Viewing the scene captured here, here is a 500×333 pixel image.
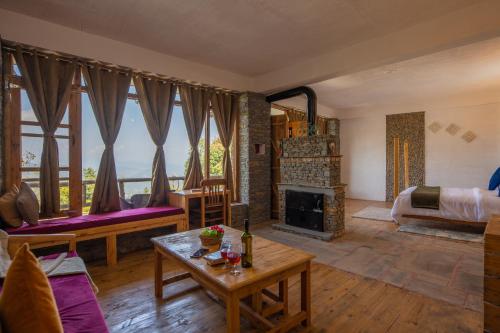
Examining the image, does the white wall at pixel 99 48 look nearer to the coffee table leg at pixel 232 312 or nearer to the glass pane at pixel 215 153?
the glass pane at pixel 215 153

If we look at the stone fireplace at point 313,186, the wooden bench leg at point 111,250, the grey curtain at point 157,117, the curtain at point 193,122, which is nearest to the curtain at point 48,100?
the wooden bench leg at point 111,250

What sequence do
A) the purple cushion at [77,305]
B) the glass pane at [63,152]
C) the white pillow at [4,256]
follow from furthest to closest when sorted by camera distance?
the glass pane at [63,152] → the white pillow at [4,256] → the purple cushion at [77,305]

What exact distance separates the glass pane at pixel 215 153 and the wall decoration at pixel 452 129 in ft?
18.9

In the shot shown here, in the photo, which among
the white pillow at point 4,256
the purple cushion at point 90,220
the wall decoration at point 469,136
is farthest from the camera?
the wall decoration at point 469,136

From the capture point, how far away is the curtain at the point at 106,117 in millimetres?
3523

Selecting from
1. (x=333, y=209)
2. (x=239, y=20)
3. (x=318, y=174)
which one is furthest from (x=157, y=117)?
(x=333, y=209)

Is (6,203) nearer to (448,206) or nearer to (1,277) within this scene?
(1,277)

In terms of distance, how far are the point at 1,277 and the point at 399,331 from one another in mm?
2739

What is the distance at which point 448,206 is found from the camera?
4445mm

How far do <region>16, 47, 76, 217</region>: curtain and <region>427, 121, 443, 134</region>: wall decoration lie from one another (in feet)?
25.6

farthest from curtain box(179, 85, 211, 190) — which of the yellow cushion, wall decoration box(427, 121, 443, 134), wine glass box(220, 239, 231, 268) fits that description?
wall decoration box(427, 121, 443, 134)

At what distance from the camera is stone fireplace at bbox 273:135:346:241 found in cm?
423

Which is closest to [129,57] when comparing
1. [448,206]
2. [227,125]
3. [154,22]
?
[154,22]

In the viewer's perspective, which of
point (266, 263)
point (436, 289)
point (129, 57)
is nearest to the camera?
point (266, 263)
